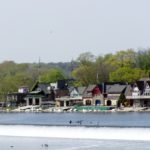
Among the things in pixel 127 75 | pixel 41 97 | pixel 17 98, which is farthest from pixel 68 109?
pixel 17 98

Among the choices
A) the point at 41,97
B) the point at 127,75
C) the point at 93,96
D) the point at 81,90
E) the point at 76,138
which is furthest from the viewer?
the point at 41,97

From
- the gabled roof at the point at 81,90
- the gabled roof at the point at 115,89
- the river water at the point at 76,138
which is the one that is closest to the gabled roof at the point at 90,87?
the gabled roof at the point at 81,90

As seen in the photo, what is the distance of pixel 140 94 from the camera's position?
86.1 m

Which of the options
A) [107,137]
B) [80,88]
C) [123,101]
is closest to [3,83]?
[80,88]

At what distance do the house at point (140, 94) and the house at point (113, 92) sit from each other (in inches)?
67.5

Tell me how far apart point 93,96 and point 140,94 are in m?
8.41

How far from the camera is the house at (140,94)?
280ft

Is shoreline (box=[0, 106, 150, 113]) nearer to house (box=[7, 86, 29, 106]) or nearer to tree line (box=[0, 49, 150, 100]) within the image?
house (box=[7, 86, 29, 106])

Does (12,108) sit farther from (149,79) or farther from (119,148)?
(119,148)

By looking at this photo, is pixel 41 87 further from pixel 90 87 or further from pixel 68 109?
pixel 68 109

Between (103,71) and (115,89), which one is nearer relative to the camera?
(115,89)

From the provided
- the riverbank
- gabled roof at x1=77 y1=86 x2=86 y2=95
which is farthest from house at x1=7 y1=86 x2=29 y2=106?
gabled roof at x1=77 y1=86 x2=86 y2=95

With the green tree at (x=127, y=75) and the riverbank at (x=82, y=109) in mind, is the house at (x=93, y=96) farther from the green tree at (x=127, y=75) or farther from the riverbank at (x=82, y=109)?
the green tree at (x=127, y=75)

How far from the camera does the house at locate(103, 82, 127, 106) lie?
291 ft
